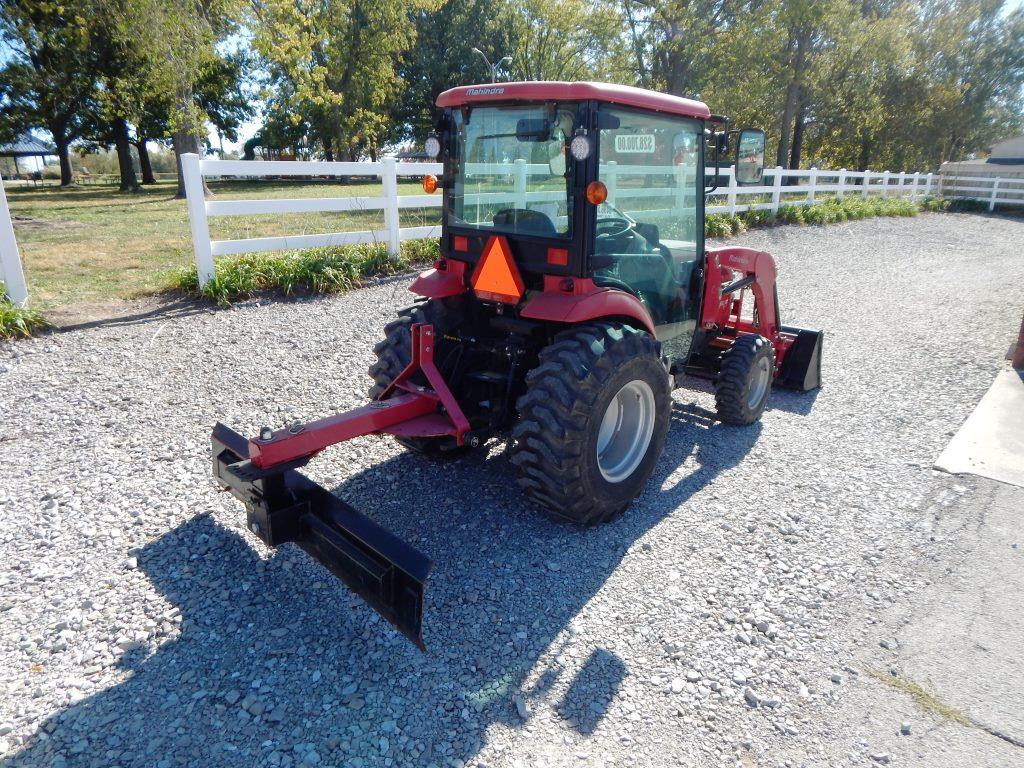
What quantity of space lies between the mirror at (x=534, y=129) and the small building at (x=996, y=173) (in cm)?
2854

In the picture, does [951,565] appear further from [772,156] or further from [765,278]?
[772,156]

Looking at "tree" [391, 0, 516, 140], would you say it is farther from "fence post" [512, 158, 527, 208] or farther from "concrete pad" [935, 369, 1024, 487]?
"fence post" [512, 158, 527, 208]

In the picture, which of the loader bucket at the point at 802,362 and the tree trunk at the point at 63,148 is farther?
the tree trunk at the point at 63,148

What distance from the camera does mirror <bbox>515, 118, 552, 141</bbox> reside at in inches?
130

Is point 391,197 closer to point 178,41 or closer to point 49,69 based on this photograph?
point 178,41

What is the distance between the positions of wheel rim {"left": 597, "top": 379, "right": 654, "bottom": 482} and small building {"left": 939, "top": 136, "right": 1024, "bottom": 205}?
2812cm

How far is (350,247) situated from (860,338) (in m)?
6.46

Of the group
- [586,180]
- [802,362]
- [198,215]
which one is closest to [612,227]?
[586,180]

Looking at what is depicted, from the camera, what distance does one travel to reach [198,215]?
7379mm

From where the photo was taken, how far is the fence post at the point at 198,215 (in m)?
7.32

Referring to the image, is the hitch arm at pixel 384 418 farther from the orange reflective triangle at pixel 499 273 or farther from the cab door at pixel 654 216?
the cab door at pixel 654 216

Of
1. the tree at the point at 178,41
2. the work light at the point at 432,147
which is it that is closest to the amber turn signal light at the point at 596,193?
the work light at the point at 432,147

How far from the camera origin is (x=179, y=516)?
356 cm

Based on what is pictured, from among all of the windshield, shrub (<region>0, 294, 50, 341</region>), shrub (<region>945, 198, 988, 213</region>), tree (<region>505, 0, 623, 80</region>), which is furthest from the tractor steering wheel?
shrub (<region>945, 198, 988, 213</region>)
